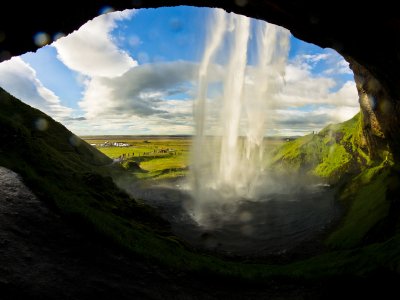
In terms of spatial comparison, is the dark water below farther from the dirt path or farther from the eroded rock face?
the eroded rock face

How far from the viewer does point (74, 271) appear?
1189 centimetres

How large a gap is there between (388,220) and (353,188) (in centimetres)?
1981

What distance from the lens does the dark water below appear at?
29031 mm

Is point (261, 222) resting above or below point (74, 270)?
below

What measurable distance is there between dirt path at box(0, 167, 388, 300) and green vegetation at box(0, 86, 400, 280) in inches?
41.0

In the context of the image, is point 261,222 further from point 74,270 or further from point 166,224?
point 74,270

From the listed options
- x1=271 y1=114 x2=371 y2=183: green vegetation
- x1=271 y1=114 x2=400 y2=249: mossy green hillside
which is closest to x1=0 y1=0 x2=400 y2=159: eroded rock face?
x1=271 y1=114 x2=400 y2=249: mossy green hillside

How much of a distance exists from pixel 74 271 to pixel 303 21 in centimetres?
1392

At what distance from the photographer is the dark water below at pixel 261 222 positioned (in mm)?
29031

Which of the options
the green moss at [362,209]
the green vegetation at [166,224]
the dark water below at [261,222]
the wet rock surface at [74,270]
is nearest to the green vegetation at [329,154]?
the green vegetation at [166,224]

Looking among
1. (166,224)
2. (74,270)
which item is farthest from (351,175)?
(74,270)

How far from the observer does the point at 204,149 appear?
206ft

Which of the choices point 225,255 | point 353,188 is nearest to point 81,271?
point 225,255

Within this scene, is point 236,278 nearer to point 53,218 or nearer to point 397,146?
point 53,218
